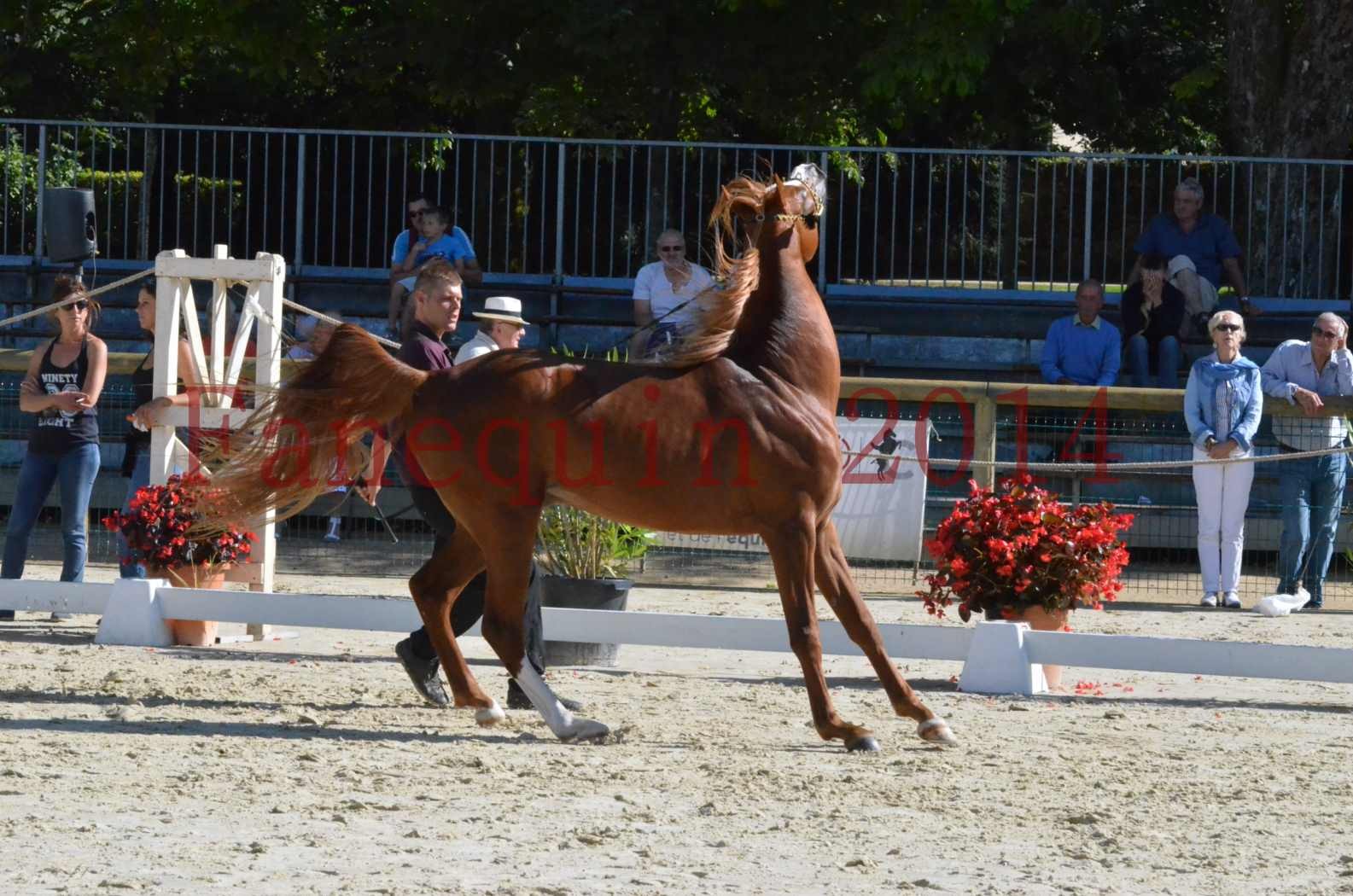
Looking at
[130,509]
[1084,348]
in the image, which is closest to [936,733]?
[130,509]

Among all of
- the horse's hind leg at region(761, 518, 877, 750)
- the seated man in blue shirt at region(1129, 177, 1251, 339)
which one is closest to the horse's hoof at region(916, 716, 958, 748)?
the horse's hind leg at region(761, 518, 877, 750)

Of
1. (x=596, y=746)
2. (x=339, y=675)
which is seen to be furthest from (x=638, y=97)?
(x=596, y=746)

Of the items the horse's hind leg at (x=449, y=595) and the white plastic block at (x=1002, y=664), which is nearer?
the horse's hind leg at (x=449, y=595)

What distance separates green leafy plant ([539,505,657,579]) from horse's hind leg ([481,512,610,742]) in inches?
83.7

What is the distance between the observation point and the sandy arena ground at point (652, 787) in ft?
14.8

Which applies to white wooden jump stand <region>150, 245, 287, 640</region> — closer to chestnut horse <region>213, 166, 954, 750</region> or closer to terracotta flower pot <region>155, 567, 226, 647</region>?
terracotta flower pot <region>155, 567, 226, 647</region>

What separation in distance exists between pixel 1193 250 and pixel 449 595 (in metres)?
9.29

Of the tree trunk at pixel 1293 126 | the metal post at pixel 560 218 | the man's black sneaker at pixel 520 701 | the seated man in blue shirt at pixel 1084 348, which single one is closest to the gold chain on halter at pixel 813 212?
the man's black sneaker at pixel 520 701

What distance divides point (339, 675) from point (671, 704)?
1.63 metres

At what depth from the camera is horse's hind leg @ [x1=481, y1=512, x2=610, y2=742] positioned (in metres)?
6.50

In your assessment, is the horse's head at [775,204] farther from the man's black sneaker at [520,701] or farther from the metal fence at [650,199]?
the metal fence at [650,199]

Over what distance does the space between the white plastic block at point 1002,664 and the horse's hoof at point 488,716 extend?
86.1 inches

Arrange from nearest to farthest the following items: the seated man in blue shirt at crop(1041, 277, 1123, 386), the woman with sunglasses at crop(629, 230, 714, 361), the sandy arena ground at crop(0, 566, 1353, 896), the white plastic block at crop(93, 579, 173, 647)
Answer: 1. the sandy arena ground at crop(0, 566, 1353, 896)
2. the white plastic block at crop(93, 579, 173, 647)
3. the woman with sunglasses at crop(629, 230, 714, 361)
4. the seated man in blue shirt at crop(1041, 277, 1123, 386)

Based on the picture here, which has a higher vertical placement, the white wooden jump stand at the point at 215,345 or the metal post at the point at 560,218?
the metal post at the point at 560,218
